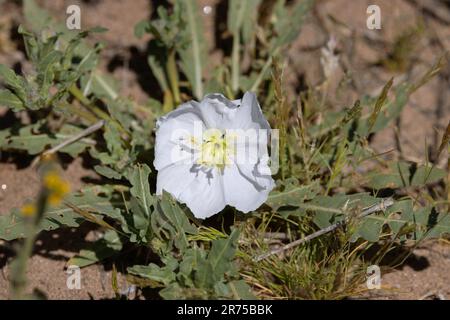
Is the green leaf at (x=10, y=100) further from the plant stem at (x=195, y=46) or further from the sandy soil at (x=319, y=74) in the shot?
the plant stem at (x=195, y=46)

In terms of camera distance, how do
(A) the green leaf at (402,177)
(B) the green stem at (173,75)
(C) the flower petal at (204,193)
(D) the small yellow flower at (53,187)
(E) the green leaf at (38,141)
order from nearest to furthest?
(D) the small yellow flower at (53,187) < (C) the flower petal at (204,193) < (A) the green leaf at (402,177) < (E) the green leaf at (38,141) < (B) the green stem at (173,75)

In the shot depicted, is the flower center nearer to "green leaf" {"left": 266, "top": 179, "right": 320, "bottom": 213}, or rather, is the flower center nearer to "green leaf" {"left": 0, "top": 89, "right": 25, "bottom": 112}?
"green leaf" {"left": 266, "top": 179, "right": 320, "bottom": 213}

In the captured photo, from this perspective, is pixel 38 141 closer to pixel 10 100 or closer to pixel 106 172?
pixel 10 100

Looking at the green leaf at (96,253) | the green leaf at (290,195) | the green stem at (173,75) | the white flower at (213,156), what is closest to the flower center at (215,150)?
the white flower at (213,156)

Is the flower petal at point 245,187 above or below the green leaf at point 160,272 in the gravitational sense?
above

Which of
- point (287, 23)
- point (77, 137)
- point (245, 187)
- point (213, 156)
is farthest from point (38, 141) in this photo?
point (287, 23)

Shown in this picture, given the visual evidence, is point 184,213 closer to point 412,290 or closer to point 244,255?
point 244,255

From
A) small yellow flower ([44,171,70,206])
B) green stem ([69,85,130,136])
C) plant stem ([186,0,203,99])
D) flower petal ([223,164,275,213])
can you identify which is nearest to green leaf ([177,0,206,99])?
plant stem ([186,0,203,99])
